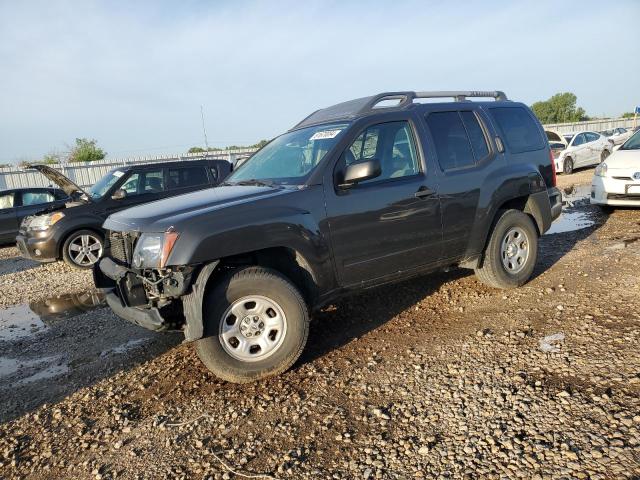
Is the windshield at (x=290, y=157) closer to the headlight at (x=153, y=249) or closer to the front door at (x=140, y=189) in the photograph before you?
the headlight at (x=153, y=249)

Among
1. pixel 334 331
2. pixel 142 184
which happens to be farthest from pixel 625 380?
pixel 142 184

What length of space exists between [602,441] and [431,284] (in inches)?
122

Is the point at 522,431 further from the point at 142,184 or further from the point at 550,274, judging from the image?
the point at 142,184

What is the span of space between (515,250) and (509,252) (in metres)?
0.10

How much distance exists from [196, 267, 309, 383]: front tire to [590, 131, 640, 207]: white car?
284 inches

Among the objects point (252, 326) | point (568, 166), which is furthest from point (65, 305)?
point (568, 166)

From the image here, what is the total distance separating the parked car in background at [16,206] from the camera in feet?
35.8

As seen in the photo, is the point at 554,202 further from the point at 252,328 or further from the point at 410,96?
the point at 252,328

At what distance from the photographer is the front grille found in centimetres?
357

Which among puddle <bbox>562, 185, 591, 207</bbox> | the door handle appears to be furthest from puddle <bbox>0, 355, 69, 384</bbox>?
puddle <bbox>562, 185, 591, 207</bbox>

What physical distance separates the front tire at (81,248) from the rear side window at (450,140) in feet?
19.7

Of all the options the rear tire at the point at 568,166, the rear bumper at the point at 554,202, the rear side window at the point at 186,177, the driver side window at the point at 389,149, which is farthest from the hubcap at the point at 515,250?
the rear tire at the point at 568,166

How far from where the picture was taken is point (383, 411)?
2.90m

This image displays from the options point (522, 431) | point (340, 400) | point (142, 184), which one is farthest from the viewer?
point (142, 184)
